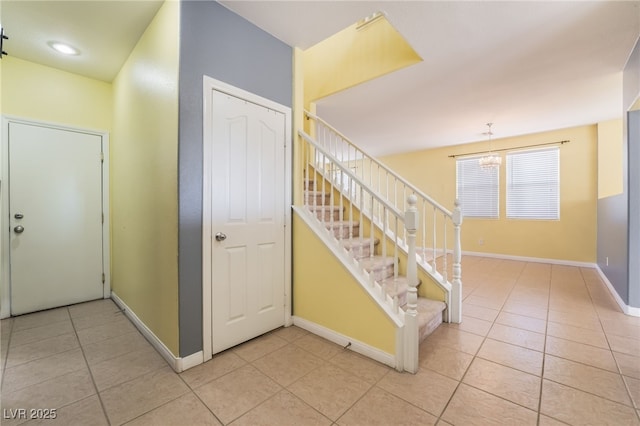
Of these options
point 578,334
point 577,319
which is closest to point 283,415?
point 578,334

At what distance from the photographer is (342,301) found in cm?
223

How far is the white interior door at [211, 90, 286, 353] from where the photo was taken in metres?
2.10

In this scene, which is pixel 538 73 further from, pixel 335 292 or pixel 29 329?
pixel 29 329

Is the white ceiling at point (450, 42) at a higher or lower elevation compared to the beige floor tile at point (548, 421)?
higher

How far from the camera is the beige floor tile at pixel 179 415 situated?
143 cm

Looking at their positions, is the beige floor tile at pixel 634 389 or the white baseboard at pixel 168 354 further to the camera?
the white baseboard at pixel 168 354

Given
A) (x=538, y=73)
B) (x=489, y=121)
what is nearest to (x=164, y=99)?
(x=538, y=73)

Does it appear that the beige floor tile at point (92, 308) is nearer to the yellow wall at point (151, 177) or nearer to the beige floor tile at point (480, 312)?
the yellow wall at point (151, 177)

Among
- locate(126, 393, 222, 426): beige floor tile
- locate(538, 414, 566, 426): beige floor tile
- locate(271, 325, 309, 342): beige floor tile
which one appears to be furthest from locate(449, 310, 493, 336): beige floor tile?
locate(126, 393, 222, 426): beige floor tile

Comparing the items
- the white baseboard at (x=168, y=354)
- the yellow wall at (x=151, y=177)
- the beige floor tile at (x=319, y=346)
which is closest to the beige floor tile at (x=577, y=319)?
the beige floor tile at (x=319, y=346)

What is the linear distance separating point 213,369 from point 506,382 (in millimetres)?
2079

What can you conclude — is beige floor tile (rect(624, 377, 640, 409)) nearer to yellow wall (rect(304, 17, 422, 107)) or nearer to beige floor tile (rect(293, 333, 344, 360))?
beige floor tile (rect(293, 333, 344, 360))

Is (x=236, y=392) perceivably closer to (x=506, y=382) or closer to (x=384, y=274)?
(x=384, y=274)

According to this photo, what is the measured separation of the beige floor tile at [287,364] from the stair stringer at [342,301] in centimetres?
33
